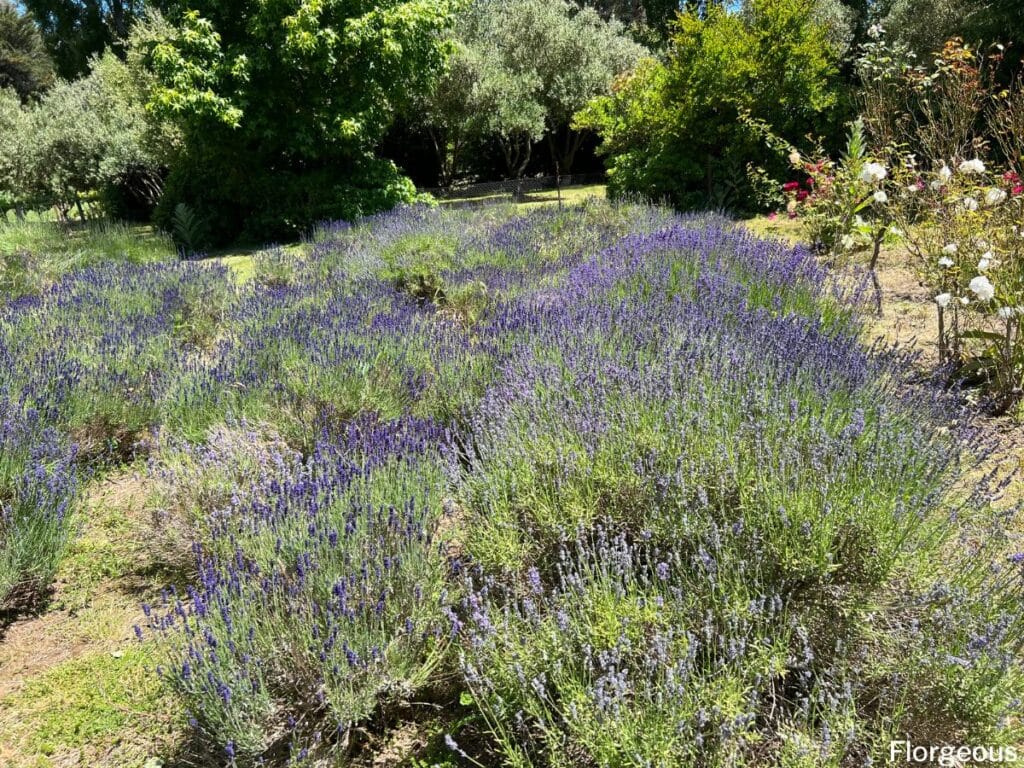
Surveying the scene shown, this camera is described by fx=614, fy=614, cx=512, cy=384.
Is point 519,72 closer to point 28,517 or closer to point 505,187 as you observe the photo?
point 505,187

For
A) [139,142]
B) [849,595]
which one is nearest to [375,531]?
[849,595]

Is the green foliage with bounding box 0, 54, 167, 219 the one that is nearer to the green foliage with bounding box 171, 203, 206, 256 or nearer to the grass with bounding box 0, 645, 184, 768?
the green foliage with bounding box 171, 203, 206, 256

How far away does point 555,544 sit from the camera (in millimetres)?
2268

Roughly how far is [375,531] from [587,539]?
2.57 ft

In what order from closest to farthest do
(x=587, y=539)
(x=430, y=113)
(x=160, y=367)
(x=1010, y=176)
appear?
(x=587, y=539) → (x=1010, y=176) → (x=160, y=367) → (x=430, y=113)

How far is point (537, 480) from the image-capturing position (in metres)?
2.34

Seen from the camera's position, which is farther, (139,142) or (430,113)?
(430,113)

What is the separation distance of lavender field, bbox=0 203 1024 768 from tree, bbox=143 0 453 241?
8574 mm

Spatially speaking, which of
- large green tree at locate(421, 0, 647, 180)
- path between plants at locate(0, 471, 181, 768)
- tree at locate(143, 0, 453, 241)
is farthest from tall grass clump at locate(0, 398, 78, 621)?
large green tree at locate(421, 0, 647, 180)

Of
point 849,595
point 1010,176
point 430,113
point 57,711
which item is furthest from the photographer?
point 430,113

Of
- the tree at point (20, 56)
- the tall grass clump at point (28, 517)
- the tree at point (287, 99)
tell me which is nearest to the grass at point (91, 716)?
the tall grass clump at point (28, 517)

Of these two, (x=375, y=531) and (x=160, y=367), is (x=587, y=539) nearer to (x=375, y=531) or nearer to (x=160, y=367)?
(x=375, y=531)

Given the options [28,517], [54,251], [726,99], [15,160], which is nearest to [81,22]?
[15,160]

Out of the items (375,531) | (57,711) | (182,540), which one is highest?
(375,531)
